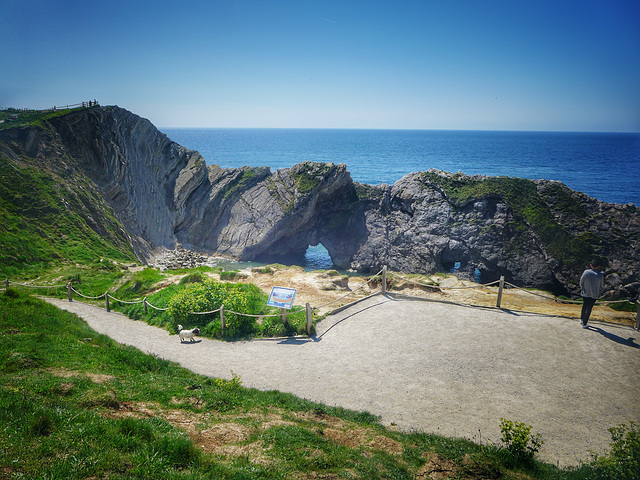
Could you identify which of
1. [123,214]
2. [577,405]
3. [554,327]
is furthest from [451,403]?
[123,214]

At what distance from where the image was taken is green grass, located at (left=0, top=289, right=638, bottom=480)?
5.55m

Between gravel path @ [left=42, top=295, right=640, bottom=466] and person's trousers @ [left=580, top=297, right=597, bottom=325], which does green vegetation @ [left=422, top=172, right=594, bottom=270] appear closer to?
person's trousers @ [left=580, top=297, right=597, bottom=325]

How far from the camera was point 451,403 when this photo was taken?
9.81m

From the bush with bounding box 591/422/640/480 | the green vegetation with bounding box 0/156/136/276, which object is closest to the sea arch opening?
the green vegetation with bounding box 0/156/136/276

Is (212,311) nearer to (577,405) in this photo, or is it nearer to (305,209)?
(577,405)

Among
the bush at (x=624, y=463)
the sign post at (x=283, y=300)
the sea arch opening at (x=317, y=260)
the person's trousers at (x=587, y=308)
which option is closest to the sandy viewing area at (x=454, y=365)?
the person's trousers at (x=587, y=308)

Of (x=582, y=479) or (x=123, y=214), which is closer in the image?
(x=582, y=479)

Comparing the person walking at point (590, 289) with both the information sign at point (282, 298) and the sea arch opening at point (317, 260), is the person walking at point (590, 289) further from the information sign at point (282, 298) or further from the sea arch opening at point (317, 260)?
the sea arch opening at point (317, 260)

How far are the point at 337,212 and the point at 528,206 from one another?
21.4 m

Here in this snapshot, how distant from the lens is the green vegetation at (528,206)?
1294 inches

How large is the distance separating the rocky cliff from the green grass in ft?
96.5

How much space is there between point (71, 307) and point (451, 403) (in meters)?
18.3

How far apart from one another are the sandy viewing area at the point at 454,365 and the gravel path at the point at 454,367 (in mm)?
38

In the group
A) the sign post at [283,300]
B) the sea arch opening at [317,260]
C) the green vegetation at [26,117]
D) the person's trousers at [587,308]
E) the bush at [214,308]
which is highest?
the green vegetation at [26,117]
